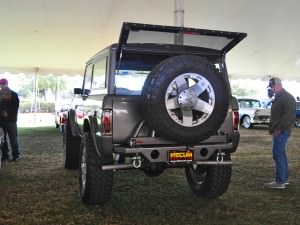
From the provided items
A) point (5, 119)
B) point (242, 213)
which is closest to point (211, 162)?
point (242, 213)

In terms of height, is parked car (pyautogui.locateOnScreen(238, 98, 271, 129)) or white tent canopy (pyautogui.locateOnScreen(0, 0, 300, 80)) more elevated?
white tent canopy (pyautogui.locateOnScreen(0, 0, 300, 80))

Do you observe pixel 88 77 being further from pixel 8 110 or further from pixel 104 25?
pixel 104 25

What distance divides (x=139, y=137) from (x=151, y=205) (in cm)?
108

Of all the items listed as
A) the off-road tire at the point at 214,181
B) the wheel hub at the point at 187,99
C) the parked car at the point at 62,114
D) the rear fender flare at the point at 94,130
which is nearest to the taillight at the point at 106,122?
the rear fender flare at the point at 94,130

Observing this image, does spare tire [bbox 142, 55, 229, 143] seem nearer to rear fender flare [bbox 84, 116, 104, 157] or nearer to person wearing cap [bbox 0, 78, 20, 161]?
rear fender flare [bbox 84, 116, 104, 157]

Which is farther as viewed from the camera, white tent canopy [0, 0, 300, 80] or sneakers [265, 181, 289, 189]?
white tent canopy [0, 0, 300, 80]

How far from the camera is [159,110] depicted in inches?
168

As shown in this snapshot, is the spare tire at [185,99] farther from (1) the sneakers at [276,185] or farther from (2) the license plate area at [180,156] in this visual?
(1) the sneakers at [276,185]

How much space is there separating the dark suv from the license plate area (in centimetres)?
1

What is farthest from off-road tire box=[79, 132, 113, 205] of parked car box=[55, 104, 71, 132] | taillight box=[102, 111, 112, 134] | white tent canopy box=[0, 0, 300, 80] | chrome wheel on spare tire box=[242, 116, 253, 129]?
chrome wheel on spare tire box=[242, 116, 253, 129]

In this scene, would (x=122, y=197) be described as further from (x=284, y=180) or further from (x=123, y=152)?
(x=284, y=180)

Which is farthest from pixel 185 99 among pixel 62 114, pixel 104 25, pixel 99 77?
pixel 104 25

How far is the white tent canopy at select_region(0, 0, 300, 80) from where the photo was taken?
13.4 m

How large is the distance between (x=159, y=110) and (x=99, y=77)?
56.5 inches
